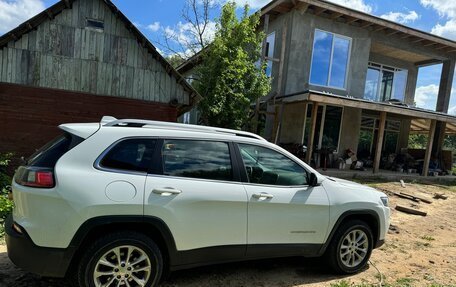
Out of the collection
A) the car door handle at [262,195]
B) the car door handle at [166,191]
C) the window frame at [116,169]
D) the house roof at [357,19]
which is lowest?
the car door handle at [262,195]

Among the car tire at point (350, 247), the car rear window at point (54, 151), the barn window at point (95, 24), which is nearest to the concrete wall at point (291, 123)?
the barn window at point (95, 24)

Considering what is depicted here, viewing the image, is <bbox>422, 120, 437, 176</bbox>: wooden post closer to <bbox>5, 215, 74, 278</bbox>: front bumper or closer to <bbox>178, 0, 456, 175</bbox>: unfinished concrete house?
<bbox>178, 0, 456, 175</bbox>: unfinished concrete house

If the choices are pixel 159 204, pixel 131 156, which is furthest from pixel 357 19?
pixel 159 204

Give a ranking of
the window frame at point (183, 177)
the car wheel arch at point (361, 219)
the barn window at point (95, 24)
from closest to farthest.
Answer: the window frame at point (183, 177) < the car wheel arch at point (361, 219) < the barn window at point (95, 24)

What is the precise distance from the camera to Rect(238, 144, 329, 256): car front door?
4.09 metres

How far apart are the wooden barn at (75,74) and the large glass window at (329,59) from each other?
6.74 meters

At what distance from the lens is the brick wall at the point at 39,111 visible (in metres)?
9.87

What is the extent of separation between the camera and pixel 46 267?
324 cm

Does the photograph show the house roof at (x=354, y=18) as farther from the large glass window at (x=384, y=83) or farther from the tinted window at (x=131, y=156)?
the tinted window at (x=131, y=156)

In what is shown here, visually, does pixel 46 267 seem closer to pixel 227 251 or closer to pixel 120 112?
pixel 227 251

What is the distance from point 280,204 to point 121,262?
1.83m

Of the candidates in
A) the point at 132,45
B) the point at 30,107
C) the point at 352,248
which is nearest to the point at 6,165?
the point at 30,107

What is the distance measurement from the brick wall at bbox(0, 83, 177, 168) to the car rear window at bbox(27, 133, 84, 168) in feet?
23.7

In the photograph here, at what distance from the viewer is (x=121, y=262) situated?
11.4 ft
